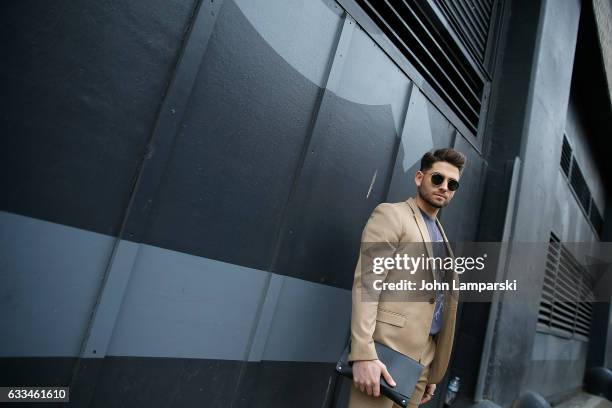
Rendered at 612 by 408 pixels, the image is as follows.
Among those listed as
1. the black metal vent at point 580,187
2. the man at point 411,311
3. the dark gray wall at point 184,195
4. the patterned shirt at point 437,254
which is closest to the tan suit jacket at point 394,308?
the man at point 411,311

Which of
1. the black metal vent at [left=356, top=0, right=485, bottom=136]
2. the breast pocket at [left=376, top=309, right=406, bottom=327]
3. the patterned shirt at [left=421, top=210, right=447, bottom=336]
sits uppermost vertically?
the black metal vent at [left=356, top=0, right=485, bottom=136]

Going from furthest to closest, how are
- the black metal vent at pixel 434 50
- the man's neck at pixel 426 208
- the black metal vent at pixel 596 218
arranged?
1. the black metal vent at pixel 596 218
2. the black metal vent at pixel 434 50
3. the man's neck at pixel 426 208

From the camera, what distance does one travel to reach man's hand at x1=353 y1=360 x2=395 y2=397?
169 centimetres

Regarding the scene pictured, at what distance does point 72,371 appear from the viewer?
1.44 meters

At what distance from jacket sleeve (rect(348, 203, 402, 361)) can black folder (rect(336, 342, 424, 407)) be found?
3.3 inches

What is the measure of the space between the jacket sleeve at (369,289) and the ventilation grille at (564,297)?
18.8ft

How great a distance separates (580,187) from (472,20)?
6.51 meters

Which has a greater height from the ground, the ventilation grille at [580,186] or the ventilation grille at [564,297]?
the ventilation grille at [580,186]

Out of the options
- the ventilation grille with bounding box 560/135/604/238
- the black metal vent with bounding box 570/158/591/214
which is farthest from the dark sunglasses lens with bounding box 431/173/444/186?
the black metal vent with bounding box 570/158/591/214

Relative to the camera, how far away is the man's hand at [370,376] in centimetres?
169

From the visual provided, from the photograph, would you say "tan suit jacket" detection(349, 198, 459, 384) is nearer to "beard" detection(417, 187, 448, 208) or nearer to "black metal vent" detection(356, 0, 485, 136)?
"beard" detection(417, 187, 448, 208)

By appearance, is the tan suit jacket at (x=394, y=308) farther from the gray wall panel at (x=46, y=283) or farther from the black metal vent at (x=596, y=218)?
the black metal vent at (x=596, y=218)

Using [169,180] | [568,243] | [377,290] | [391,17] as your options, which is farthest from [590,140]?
[169,180]

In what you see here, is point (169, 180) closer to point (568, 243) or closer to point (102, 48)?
point (102, 48)
